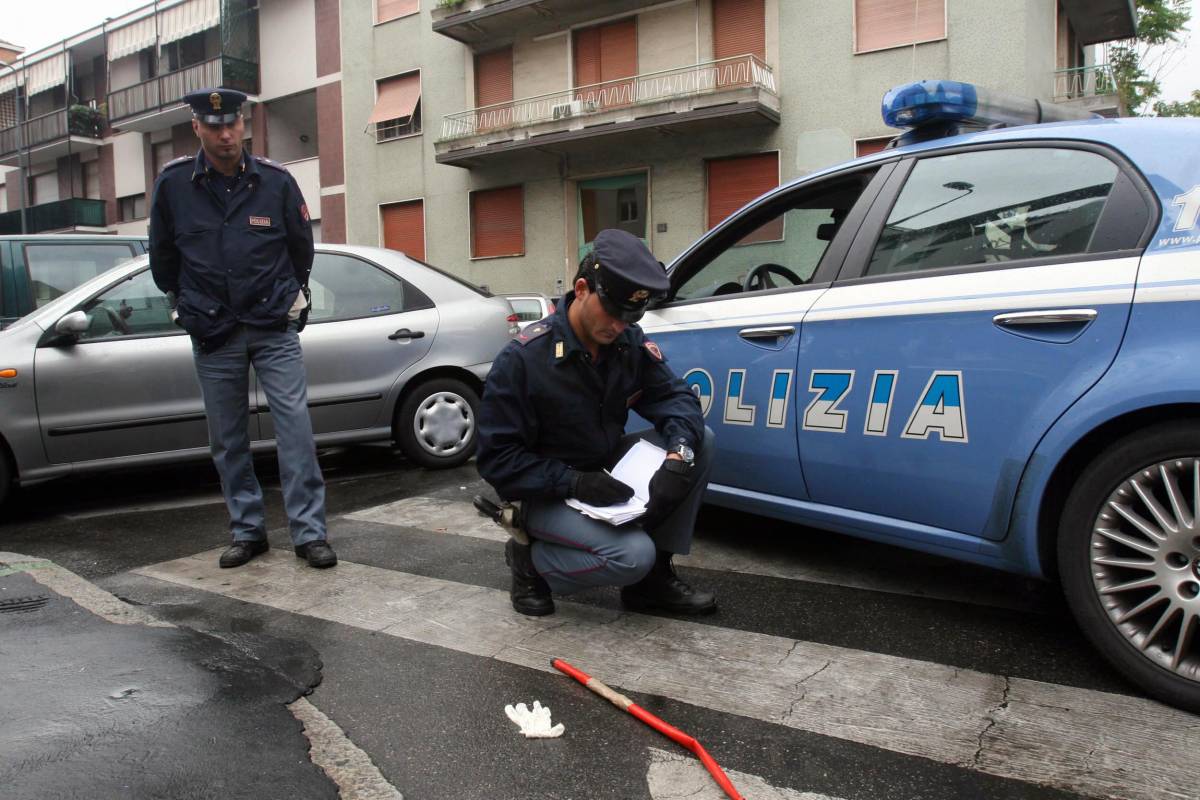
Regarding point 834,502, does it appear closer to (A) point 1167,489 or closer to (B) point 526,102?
(A) point 1167,489

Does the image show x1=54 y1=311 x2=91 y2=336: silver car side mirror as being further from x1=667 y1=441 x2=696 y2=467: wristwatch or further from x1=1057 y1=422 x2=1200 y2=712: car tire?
x1=1057 y1=422 x2=1200 y2=712: car tire

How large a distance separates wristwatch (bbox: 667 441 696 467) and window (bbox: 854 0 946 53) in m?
14.0

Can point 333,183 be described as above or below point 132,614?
above

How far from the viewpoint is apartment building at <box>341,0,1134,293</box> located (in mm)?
14734

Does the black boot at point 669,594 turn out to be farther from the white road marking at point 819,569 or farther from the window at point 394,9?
the window at point 394,9

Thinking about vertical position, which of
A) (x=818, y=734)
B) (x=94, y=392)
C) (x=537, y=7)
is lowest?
(x=818, y=734)

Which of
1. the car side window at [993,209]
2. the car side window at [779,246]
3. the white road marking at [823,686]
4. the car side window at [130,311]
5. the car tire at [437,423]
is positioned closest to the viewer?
the white road marking at [823,686]

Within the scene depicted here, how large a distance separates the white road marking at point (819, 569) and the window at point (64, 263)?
3.21 metres

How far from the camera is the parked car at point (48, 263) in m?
5.88

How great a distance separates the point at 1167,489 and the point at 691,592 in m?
1.48

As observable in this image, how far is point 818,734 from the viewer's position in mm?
2135

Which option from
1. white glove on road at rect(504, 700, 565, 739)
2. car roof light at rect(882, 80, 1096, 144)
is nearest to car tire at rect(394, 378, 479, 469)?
car roof light at rect(882, 80, 1096, 144)

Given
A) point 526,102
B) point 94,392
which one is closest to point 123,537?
point 94,392

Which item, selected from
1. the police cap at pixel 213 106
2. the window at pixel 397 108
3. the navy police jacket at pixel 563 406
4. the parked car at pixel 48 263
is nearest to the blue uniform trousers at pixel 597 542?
the navy police jacket at pixel 563 406
